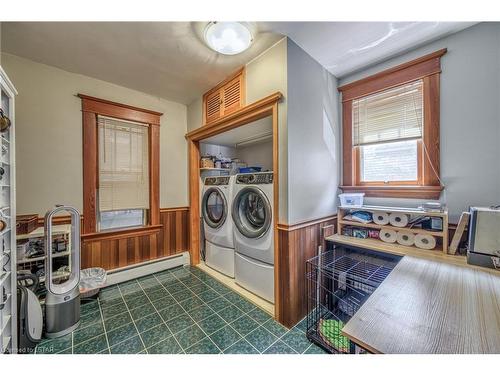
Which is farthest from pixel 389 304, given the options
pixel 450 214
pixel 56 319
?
pixel 56 319

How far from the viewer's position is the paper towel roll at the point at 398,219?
1.77 meters

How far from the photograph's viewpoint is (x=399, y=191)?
197 centimetres

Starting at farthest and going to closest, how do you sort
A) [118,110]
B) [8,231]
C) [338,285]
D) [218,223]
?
[218,223] < [118,110] < [338,285] < [8,231]

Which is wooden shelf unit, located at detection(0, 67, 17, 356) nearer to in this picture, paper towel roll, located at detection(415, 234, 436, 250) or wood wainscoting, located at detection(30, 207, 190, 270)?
wood wainscoting, located at detection(30, 207, 190, 270)

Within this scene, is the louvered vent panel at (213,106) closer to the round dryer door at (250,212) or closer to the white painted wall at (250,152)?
the white painted wall at (250,152)

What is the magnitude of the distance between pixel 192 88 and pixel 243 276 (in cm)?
236

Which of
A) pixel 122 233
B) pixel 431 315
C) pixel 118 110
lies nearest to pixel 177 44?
pixel 118 110

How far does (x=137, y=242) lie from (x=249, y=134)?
2.09m

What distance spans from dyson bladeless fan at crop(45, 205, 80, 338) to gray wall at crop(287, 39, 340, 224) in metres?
1.82

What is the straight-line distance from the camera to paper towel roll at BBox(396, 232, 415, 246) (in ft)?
5.72

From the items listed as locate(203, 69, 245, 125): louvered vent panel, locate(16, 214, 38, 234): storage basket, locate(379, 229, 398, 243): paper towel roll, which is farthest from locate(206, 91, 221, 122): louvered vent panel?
locate(379, 229, 398, 243): paper towel roll

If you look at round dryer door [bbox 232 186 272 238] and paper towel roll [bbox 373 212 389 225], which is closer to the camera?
paper towel roll [bbox 373 212 389 225]

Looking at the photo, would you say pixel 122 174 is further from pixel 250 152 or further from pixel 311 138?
pixel 311 138
